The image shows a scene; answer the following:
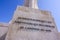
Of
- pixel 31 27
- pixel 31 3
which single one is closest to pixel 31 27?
pixel 31 27

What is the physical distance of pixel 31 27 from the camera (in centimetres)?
87

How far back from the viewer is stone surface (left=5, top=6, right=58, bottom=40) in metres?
0.80

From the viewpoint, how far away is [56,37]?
2.80ft

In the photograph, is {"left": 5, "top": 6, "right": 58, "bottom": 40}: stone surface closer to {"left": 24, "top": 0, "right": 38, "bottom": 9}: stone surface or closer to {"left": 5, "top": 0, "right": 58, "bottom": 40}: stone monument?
{"left": 5, "top": 0, "right": 58, "bottom": 40}: stone monument

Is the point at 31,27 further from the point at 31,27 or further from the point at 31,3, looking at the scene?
the point at 31,3

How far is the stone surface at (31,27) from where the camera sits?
0.80 m

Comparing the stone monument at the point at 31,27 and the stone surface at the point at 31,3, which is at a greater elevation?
the stone surface at the point at 31,3

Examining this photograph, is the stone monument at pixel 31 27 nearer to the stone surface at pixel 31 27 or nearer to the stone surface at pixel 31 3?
the stone surface at pixel 31 27

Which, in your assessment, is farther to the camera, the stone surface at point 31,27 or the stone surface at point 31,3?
the stone surface at point 31,3

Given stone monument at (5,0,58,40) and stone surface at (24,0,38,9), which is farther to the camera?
stone surface at (24,0,38,9)

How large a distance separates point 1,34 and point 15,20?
17 centimetres

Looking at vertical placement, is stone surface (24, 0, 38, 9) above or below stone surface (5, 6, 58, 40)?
above

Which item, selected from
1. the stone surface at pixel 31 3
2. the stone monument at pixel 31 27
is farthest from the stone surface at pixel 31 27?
the stone surface at pixel 31 3

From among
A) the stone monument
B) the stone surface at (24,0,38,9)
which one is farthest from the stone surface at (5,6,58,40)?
the stone surface at (24,0,38,9)
